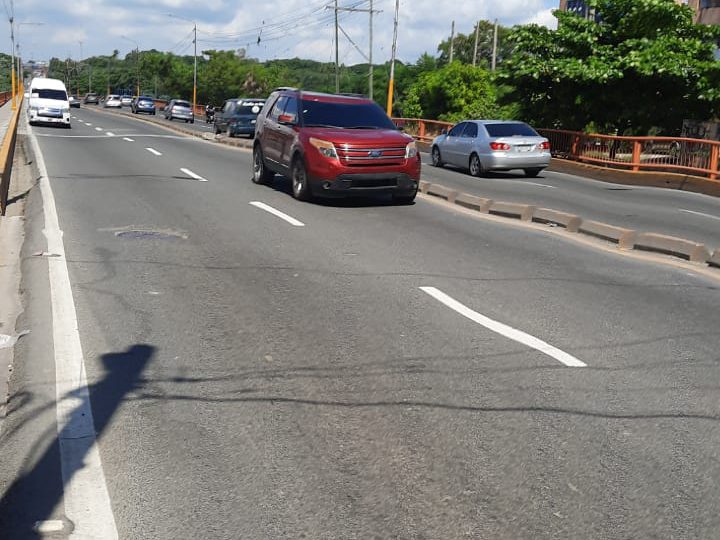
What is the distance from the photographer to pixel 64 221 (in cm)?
1243

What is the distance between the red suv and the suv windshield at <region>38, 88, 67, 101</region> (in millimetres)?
28517

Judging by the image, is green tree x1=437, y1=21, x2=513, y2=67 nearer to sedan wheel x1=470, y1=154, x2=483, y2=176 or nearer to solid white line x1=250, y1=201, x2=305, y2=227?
sedan wheel x1=470, y1=154, x2=483, y2=176

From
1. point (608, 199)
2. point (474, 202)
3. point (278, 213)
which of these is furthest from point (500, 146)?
point (278, 213)

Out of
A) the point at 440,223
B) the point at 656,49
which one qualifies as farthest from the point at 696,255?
the point at 656,49

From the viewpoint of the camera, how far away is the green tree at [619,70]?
28.6m

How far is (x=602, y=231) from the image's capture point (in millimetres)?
12383

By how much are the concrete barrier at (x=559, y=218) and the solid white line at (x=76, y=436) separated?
762cm

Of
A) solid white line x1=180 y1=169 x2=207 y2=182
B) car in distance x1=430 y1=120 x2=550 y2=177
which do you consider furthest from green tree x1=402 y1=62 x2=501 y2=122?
solid white line x1=180 y1=169 x2=207 y2=182

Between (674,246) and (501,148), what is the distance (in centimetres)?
1322

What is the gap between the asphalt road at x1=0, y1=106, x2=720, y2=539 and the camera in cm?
398

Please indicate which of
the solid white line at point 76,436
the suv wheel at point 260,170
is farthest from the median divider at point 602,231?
the solid white line at point 76,436

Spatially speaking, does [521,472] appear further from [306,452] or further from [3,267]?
[3,267]

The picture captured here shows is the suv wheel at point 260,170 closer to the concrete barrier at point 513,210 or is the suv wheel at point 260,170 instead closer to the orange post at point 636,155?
the concrete barrier at point 513,210

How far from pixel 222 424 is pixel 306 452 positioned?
2.06 ft
